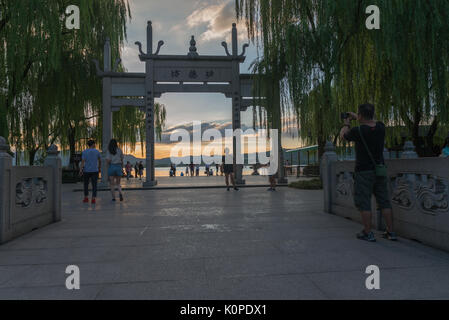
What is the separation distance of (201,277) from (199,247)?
996 mm

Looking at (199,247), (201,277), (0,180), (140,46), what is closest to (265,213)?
(199,247)

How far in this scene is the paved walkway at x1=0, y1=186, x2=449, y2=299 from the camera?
2.30 meters

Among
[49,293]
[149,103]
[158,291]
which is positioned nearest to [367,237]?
[158,291]

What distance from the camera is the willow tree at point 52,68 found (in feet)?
23.7

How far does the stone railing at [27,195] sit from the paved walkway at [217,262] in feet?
0.75

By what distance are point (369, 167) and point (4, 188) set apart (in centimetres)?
468

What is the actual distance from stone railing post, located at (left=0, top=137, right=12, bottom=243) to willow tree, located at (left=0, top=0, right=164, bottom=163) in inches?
165

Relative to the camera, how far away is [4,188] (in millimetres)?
3846

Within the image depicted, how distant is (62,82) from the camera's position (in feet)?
45.0

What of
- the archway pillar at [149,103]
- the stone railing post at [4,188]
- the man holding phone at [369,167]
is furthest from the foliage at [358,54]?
the stone railing post at [4,188]

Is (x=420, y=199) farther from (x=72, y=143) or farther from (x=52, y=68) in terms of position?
(x=72, y=143)

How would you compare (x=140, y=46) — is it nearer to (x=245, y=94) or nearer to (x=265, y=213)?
(x=245, y=94)

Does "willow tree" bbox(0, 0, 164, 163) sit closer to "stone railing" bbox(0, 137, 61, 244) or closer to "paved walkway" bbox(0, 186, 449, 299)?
"stone railing" bbox(0, 137, 61, 244)

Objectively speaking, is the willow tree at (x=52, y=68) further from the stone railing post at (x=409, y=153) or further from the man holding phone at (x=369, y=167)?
the stone railing post at (x=409, y=153)
